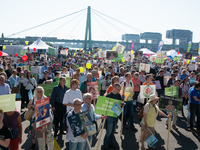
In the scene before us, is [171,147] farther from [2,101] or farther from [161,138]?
[2,101]

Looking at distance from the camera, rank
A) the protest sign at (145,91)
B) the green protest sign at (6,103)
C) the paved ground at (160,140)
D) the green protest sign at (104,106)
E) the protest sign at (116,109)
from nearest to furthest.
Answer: the green protest sign at (6,103) < the green protest sign at (104,106) < the protest sign at (116,109) < the paved ground at (160,140) < the protest sign at (145,91)

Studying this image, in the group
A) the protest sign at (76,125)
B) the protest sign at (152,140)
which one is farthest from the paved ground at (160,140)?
the protest sign at (76,125)

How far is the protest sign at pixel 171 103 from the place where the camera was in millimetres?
4883

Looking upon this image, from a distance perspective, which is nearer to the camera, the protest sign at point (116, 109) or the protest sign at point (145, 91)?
the protest sign at point (116, 109)

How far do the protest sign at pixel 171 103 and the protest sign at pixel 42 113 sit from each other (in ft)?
9.32

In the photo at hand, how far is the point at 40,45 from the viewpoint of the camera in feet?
70.2

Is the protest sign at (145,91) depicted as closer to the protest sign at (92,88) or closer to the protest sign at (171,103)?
the protest sign at (171,103)

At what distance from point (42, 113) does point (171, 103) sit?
3.10m

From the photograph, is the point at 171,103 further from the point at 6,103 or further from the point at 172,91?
the point at 6,103

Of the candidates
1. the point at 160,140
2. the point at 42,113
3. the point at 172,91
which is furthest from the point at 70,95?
the point at 172,91

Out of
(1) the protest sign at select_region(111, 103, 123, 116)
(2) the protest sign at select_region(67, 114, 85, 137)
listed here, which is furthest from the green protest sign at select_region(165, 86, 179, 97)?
(2) the protest sign at select_region(67, 114, 85, 137)

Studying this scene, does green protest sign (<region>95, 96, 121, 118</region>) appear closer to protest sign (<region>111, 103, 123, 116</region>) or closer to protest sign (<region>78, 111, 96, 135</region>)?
protest sign (<region>111, 103, 123, 116</region>)

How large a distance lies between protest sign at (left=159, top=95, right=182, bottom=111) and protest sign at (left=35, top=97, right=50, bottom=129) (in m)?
2.84

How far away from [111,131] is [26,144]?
2.17 m
